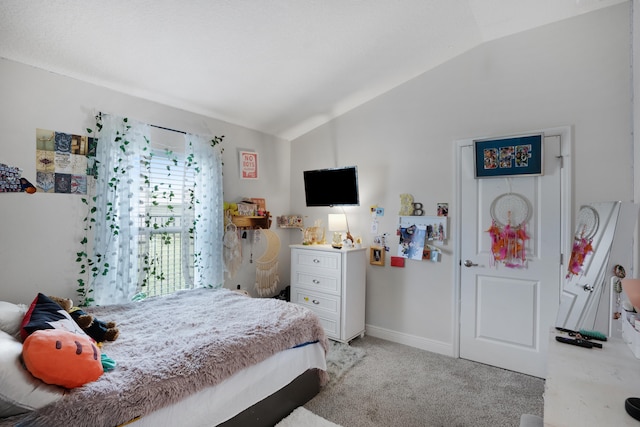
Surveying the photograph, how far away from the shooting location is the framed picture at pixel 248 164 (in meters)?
3.55

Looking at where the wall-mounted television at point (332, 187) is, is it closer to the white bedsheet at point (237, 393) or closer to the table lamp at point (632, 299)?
the white bedsheet at point (237, 393)

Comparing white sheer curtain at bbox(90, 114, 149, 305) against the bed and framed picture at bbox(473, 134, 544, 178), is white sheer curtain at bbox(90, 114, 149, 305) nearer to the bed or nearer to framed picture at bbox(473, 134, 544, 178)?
the bed

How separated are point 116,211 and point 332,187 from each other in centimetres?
204

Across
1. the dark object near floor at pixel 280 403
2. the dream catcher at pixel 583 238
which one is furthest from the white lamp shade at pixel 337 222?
the dream catcher at pixel 583 238

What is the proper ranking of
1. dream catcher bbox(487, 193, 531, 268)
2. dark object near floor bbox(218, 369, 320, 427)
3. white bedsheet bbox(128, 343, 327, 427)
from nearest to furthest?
white bedsheet bbox(128, 343, 327, 427) → dark object near floor bbox(218, 369, 320, 427) → dream catcher bbox(487, 193, 531, 268)

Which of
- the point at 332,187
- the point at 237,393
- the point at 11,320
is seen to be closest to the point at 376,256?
the point at 332,187

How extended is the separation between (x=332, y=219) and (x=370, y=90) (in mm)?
1434

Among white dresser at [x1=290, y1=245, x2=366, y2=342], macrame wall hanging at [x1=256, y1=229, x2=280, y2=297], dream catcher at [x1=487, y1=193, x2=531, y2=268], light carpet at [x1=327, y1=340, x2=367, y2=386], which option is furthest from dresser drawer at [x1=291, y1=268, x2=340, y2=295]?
dream catcher at [x1=487, y1=193, x2=531, y2=268]

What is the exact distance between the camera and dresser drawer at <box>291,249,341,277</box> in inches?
127

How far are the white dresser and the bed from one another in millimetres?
842

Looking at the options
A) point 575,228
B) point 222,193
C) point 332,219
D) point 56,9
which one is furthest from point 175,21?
point 575,228

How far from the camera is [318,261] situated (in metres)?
3.36

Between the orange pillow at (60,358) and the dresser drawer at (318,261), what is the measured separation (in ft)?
7.05

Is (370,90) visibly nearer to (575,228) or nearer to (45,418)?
(575,228)
